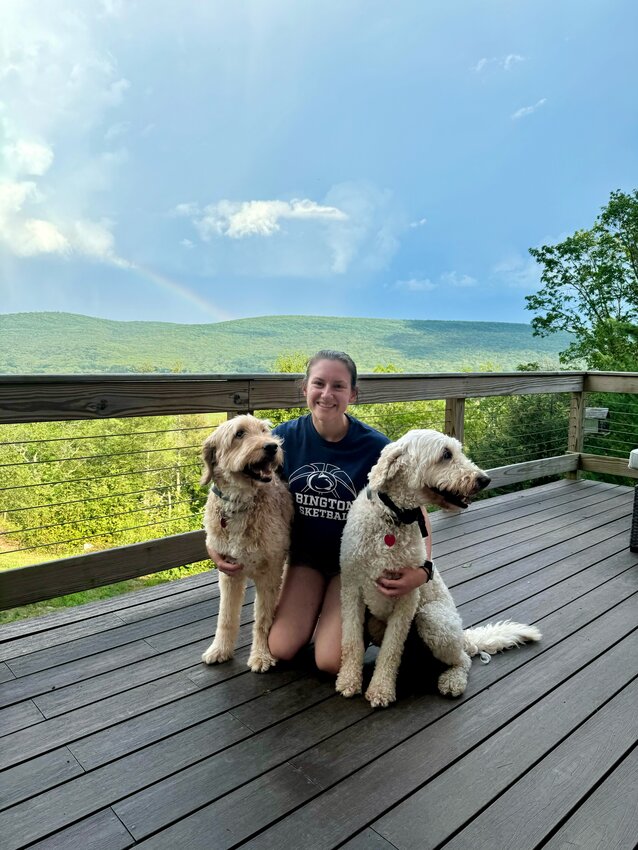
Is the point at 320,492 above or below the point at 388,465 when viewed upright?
below

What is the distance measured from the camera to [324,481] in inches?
97.2

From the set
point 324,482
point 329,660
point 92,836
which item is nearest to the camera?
point 92,836

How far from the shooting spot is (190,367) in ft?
Answer: 88.5

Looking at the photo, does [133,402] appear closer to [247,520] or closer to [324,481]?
[247,520]

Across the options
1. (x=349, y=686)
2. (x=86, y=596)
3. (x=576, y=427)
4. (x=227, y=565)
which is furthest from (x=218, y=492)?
(x=86, y=596)

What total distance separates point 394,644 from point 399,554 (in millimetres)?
359

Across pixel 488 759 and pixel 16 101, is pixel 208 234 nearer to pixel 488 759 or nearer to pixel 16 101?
pixel 16 101

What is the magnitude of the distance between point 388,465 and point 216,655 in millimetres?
1129

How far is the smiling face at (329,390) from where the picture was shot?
237 cm

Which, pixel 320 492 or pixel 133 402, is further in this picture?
pixel 133 402

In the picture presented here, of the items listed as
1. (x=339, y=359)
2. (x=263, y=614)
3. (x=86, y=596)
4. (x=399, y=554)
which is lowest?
(x=86, y=596)

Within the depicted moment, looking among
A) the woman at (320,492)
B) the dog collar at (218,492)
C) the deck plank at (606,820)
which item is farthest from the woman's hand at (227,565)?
the deck plank at (606,820)

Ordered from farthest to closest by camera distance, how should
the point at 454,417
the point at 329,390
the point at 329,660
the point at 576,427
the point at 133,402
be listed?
the point at 576,427, the point at 454,417, the point at 133,402, the point at 329,390, the point at 329,660

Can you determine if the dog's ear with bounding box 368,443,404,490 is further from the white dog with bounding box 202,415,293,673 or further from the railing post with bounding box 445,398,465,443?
the railing post with bounding box 445,398,465,443
